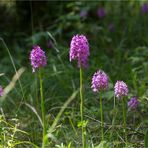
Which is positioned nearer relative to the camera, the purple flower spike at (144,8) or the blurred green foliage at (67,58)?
the blurred green foliage at (67,58)

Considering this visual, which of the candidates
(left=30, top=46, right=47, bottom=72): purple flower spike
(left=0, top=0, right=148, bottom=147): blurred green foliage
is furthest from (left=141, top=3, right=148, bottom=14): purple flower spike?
(left=30, top=46, right=47, bottom=72): purple flower spike

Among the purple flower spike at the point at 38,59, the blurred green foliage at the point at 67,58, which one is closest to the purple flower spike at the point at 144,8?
the blurred green foliage at the point at 67,58

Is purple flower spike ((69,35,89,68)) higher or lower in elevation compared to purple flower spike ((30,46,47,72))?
higher

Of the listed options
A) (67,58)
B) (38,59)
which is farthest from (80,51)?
(67,58)

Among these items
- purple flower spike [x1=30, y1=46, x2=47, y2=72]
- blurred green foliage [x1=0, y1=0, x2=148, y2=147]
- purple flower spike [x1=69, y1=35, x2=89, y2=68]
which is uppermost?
purple flower spike [x1=69, y1=35, x2=89, y2=68]

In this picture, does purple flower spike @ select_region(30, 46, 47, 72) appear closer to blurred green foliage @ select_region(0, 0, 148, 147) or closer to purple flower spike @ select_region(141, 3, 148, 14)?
blurred green foliage @ select_region(0, 0, 148, 147)

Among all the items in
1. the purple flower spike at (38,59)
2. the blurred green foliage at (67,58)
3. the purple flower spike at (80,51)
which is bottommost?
the blurred green foliage at (67,58)

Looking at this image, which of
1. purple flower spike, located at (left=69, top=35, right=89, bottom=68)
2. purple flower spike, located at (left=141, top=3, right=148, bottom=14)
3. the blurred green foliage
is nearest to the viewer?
purple flower spike, located at (left=69, top=35, right=89, bottom=68)

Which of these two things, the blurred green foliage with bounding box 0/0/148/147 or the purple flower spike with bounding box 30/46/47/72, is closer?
the purple flower spike with bounding box 30/46/47/72

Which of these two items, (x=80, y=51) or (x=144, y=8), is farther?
(x=144, y=8)

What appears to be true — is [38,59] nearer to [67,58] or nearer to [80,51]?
[80,51]

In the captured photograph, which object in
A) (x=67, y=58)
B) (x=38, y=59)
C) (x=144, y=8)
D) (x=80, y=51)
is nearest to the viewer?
(x=80, y=51)

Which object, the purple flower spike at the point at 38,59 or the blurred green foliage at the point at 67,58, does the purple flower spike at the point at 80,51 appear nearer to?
the purple flower spike at the point at 38,59

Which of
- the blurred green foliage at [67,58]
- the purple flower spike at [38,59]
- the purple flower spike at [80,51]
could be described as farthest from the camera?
the blurred green foliage at [67,58]
